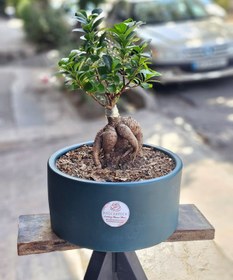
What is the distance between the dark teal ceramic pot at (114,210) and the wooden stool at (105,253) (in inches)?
4.4

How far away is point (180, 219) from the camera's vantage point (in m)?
1.81

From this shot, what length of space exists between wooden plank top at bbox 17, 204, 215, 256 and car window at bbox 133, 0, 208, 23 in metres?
5.62

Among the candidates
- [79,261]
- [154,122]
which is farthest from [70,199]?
[154,122]

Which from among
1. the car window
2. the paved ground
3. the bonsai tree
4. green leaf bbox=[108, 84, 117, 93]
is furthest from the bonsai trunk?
the car window

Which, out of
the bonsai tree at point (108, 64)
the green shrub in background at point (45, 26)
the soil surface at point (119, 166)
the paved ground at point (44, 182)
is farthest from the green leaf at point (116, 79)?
the green shrub in background at point (45, 26)

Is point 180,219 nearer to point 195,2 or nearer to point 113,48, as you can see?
point 113,48

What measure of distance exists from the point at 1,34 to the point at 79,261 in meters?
11.2

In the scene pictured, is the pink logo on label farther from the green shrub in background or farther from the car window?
the green shrub in background

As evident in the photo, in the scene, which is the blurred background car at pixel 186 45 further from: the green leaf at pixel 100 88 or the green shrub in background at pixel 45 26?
the green leaf at pixel 100 88

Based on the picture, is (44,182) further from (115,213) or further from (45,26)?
(45,26)

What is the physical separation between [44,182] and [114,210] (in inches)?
101

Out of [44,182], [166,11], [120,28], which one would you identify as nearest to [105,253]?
[120,28]

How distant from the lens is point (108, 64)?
1.54 metres

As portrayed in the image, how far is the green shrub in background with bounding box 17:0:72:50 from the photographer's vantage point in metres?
10.5
